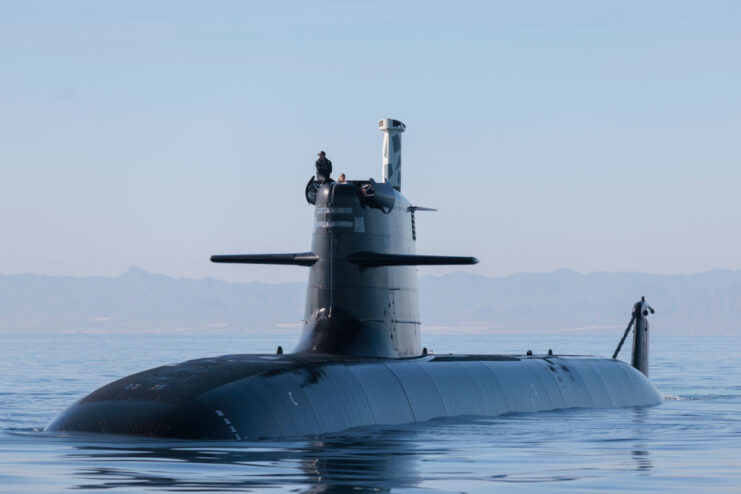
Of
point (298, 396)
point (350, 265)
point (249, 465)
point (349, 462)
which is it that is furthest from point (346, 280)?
point (249, 465)

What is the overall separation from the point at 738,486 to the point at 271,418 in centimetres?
680

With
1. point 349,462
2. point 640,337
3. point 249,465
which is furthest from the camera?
point 640,337

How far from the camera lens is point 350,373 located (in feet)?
70.5

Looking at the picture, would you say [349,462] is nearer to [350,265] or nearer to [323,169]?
[350,265]

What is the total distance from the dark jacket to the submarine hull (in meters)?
3.49

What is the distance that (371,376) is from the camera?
867 inches

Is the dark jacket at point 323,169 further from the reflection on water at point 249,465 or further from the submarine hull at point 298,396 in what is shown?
the reflection on water at point 249,465

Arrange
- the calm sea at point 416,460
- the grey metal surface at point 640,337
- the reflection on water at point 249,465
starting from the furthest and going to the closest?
the grey metal surface at point 640,337 < the calm sea at point 416,460 < the reflection on water at point 249,465

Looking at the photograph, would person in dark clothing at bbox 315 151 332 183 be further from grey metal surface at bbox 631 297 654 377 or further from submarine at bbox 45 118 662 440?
grey metal surface at bbox 631 297 654 377

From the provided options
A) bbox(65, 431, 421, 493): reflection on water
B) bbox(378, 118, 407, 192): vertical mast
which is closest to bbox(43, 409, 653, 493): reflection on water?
bbox(65, 431, 421, 493): reflection on water

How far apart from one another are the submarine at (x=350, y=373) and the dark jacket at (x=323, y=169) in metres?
0.14

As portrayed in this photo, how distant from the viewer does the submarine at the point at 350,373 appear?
1834 cm

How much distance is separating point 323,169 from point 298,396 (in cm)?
613

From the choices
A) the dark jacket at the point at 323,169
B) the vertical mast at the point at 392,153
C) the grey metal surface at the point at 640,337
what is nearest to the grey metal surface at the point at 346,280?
the dark jacket at the point at 323,169
